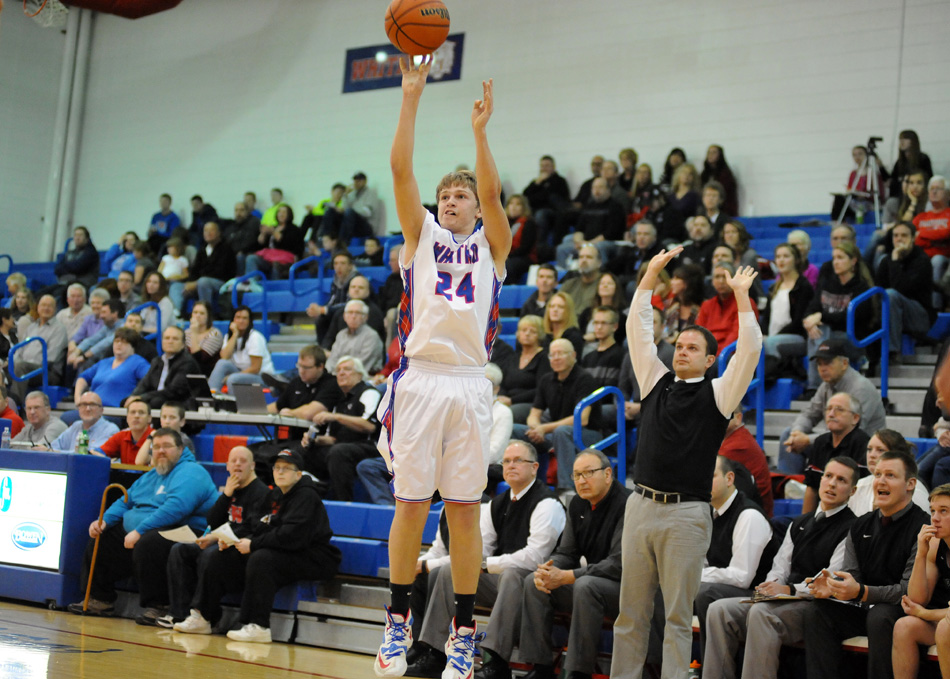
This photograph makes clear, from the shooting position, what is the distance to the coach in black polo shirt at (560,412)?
6.88 metres

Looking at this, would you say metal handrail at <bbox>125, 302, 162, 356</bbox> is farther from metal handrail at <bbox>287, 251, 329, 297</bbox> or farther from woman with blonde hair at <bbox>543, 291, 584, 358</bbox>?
woman with blonde hair at <bbox>543, 291, 584, 358</bbox>

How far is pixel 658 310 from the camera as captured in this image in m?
7.90

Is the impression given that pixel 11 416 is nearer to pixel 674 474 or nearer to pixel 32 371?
pixel 32 371

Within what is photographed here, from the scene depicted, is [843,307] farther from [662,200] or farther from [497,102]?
[497,102]

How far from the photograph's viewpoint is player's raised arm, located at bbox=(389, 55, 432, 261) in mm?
3660

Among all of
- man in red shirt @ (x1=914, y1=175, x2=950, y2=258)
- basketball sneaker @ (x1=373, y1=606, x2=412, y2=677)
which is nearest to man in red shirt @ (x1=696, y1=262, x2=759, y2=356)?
man in red shirt @ (x1=914, y1=175, x2=950, y2=258)

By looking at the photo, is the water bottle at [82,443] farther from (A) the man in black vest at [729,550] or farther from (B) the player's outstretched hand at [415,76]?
(B) the player's outstretched hand at [415,76]

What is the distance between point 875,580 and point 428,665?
94.0 inches

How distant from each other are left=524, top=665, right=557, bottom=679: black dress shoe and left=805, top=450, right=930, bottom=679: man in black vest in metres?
1.40

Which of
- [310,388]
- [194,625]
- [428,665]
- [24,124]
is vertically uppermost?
[24,124]

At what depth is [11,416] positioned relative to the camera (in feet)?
30.3

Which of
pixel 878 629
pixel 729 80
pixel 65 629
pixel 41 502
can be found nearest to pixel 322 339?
pixel 41 502

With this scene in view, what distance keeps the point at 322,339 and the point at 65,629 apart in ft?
16.0

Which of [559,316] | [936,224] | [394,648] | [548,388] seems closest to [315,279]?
[559,316]
